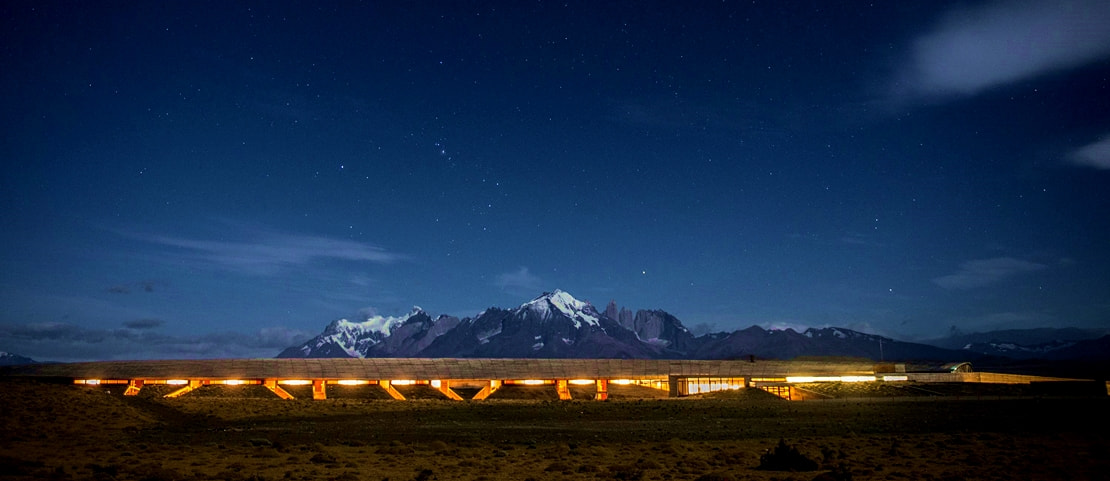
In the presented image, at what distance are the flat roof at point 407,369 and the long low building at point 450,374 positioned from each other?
87mm

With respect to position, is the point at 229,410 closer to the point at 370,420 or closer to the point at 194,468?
the point at 370,420

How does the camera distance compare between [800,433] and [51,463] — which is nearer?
[51,463]

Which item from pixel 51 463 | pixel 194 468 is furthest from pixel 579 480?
pixel 51 463

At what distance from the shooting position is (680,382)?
90688 millimetres

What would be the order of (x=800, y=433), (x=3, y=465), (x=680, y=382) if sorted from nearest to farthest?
(x=3, y=465) → (x=800, y=433) → (x=680, y=382)

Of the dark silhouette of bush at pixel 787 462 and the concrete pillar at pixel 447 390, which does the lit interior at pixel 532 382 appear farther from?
the dark silhouette of bush at pixel 787 462

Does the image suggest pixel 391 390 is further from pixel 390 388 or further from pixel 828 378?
pixel 828 378

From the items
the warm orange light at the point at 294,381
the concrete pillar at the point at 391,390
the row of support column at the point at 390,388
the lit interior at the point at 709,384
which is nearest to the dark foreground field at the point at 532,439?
the row of support column at the point at 390,388

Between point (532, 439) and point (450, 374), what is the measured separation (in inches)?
2095

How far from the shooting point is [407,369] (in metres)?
90.3

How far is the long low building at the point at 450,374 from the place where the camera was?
8462 centimetres

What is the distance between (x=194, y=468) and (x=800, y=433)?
30.8 metres

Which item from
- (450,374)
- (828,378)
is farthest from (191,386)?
(828,378)

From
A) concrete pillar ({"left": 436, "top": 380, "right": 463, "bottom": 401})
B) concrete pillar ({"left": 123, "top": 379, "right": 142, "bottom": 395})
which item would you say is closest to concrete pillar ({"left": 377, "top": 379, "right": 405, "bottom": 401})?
concrete pillar ({"left": 436, "top": 380, "right": 463, "bottom": 401})
